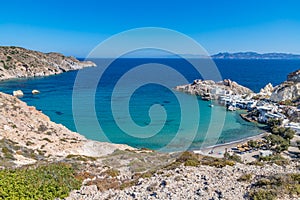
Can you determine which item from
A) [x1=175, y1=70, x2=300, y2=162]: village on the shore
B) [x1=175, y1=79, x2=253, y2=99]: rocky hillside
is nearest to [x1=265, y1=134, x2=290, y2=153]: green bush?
[x1=175, y1=70, x2=300, y2=162]: village on the shore

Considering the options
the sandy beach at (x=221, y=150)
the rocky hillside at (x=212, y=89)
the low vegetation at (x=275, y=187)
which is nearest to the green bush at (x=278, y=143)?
the sandy beach at (x=221, y=150)

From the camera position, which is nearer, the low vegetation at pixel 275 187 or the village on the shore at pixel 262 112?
the low vegetation at pixel 275 187

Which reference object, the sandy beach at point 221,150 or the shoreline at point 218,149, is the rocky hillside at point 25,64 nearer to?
the shoreline at point 218,149

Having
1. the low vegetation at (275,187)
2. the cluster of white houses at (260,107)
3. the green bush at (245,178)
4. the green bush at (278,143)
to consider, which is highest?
the low vegetation at (275,187)

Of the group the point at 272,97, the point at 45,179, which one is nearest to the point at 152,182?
the point at 45,179

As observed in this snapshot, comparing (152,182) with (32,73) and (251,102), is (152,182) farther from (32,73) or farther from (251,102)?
(32,73)

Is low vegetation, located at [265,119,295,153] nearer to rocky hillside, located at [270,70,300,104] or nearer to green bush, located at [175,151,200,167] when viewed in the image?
green bush, located at [175,151,200,167]

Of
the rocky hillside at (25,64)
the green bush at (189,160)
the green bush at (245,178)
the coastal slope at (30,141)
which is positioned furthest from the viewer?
the rocky hillside at (25,64)

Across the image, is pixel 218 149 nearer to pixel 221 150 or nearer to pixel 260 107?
pixel 221 150
